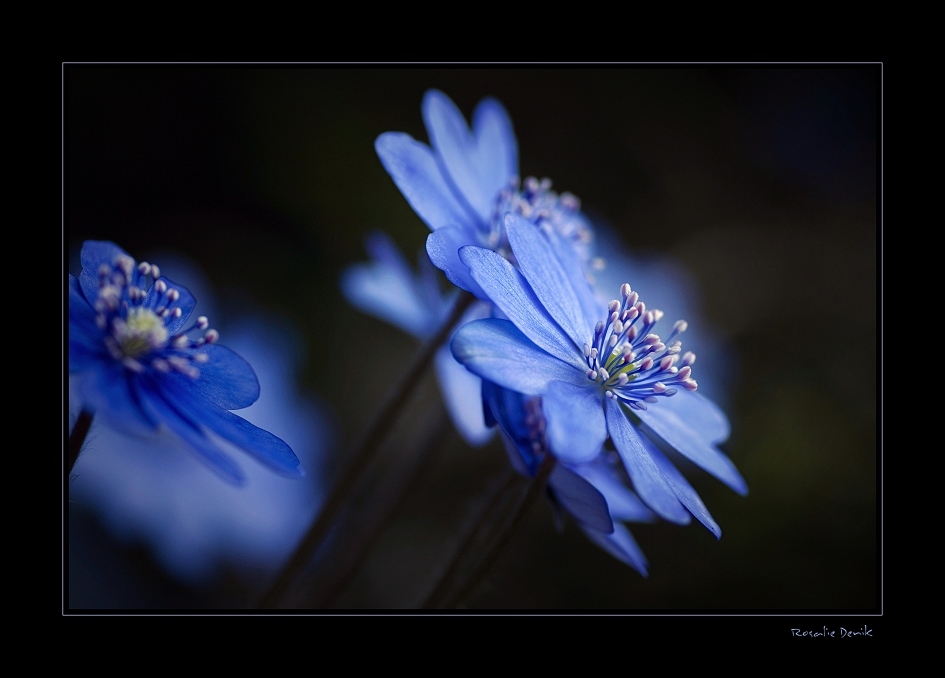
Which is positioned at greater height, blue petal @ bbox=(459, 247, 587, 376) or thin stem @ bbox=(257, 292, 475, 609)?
blue petal @ bbox=(459, 247, 587, 376)

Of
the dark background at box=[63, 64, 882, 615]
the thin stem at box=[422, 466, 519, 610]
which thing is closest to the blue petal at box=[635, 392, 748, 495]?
the thin stem at box=[422, 466, 519, 610]

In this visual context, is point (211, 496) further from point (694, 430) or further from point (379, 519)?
point (694, 430)

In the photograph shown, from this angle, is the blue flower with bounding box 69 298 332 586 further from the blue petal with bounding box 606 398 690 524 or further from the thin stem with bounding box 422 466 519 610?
the blue petal with bounding box 606 398 690 524

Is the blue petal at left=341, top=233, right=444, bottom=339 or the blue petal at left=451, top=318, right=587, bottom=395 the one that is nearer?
the blue petal at left=451, top=318, right=587, bottom=395

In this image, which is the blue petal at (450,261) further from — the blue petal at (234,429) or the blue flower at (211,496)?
the blue flower at (211,496)

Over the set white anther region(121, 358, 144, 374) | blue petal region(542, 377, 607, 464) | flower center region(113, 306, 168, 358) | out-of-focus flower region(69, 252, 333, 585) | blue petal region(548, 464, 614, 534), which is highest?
flower center region(113, 306, 168, 358)

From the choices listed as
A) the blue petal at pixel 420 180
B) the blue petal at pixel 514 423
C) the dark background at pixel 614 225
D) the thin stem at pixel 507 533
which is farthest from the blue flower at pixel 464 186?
the dark background at pixel 614 225
